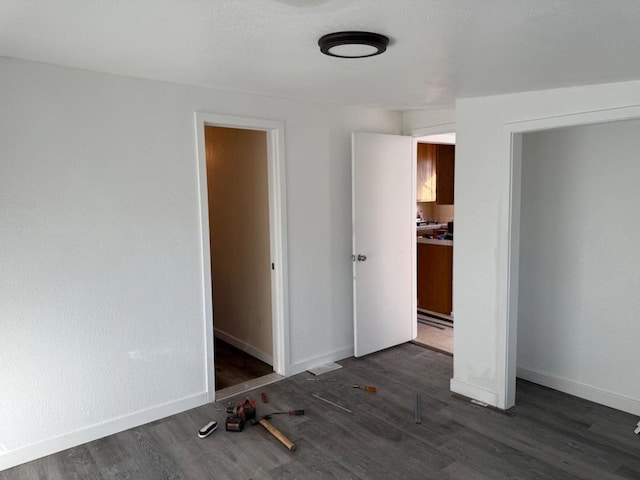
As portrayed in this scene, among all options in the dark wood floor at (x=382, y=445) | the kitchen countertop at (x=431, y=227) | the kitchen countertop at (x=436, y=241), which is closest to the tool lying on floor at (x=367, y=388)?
the dark wood floor at (x=382, y=445)

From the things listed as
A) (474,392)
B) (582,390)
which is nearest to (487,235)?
(474,392)

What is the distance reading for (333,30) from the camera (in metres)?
1.95

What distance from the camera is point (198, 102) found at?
3.27 metres

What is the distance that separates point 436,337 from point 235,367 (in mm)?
2082

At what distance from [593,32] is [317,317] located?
2905mm

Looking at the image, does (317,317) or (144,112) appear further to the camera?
(317,317)

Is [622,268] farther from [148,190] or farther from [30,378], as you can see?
[30,378]

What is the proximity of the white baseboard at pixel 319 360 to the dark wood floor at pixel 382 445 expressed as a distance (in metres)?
0.36

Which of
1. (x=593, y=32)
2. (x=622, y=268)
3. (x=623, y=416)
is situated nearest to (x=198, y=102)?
(x=593, y=32)

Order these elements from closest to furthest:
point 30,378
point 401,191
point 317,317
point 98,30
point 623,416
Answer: point 98,30 < point 30,378 < point 623,416 < point 317,317 < point 401,191

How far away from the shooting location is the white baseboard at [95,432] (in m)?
2.75

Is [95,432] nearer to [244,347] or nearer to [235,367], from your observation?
[235,367]

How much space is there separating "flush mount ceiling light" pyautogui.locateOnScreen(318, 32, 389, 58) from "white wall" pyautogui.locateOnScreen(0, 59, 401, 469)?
1.43 meters

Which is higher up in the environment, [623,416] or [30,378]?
[30,378]
